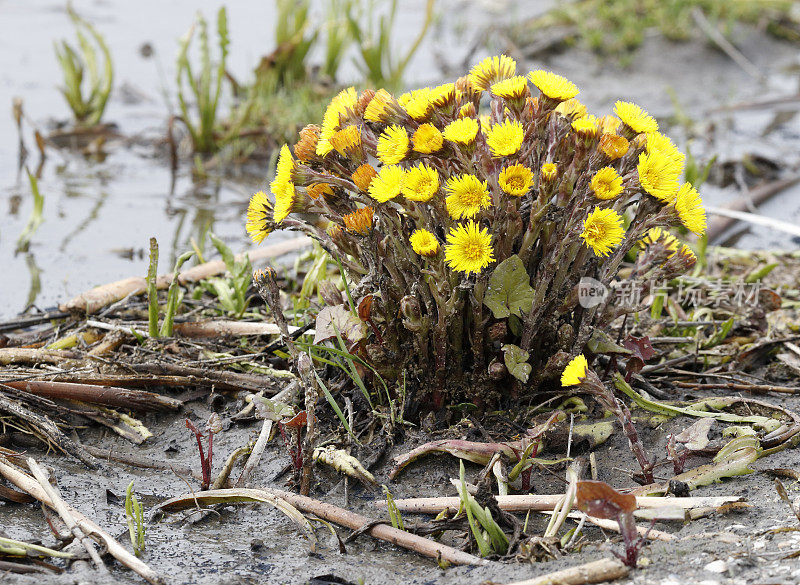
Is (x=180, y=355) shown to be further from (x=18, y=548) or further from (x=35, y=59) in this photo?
(x=35, y=59)

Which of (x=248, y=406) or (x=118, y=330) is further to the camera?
(x=118, y=330)

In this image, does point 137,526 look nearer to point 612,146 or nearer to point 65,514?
point 65,514

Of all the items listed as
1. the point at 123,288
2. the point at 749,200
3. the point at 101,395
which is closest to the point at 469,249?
the point at 101,395

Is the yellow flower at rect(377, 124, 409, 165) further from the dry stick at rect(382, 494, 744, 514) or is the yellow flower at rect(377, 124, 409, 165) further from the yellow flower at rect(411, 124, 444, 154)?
the dry stick at rect(382, 494, 744, 514)

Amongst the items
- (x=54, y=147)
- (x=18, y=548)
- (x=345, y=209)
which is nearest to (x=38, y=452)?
(x=18, y=548)

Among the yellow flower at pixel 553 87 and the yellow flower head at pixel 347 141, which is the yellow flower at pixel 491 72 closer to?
the yellow flower at pixel 553 87

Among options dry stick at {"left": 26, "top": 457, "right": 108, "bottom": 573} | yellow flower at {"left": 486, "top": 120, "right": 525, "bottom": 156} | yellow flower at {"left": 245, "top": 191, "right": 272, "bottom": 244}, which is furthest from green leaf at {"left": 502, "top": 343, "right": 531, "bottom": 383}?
dry stick at {"left": 26, "top": 457, "right": 108, "bottom": 573}

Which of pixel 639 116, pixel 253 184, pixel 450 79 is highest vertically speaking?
pixel 639 116
